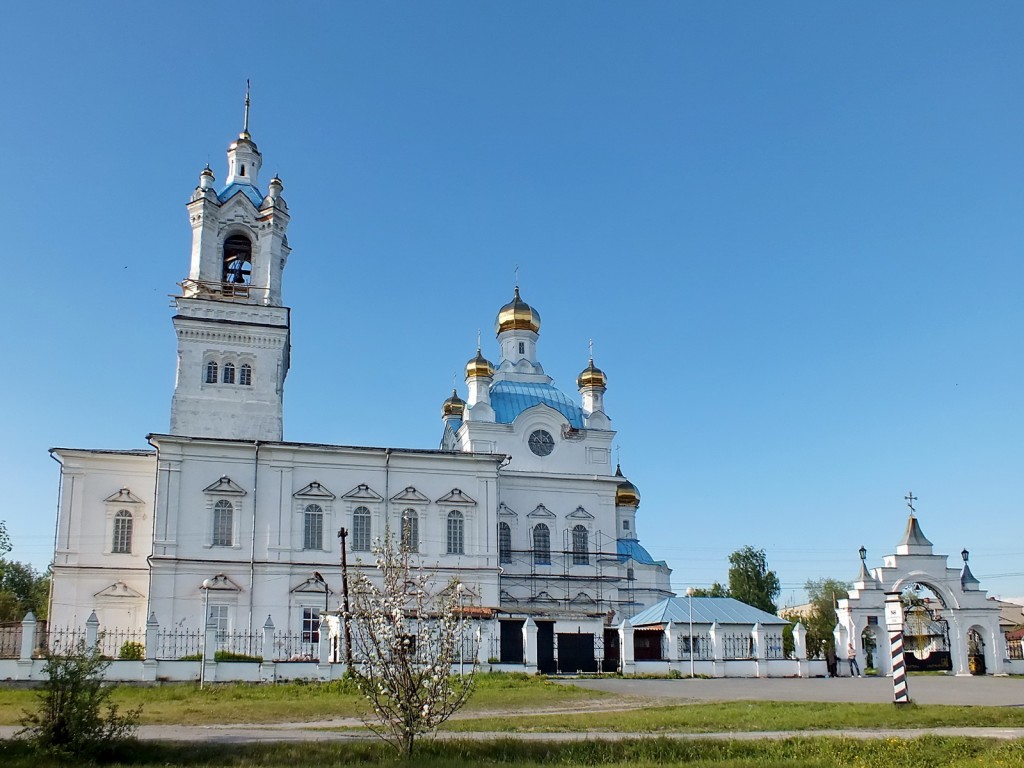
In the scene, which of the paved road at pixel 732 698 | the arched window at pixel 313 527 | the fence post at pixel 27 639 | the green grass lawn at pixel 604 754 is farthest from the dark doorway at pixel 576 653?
the green grass lawn at pixel 604 754

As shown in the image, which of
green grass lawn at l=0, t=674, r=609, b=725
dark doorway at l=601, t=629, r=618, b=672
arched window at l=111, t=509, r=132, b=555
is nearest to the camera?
green grass lawn at l=0, t=674, r=609, b=725

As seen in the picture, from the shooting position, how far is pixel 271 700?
67.3 feet

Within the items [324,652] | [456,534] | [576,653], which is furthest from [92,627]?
[576,653]

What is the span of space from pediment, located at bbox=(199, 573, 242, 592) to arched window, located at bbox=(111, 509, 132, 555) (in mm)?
3128

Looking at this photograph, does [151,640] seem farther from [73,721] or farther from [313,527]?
[73,721]

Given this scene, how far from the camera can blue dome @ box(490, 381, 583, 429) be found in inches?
1642

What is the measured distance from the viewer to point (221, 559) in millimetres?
33219

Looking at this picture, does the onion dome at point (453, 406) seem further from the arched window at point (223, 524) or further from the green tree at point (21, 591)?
the green tree at point (21, 591)

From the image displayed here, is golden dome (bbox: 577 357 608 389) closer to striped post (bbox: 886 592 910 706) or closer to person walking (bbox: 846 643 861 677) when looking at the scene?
person walking (bbox: 846 643 861 677)

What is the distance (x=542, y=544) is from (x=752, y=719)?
78.5ft

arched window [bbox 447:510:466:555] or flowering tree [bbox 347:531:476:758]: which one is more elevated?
arched window [bbox 447:510:466:555]

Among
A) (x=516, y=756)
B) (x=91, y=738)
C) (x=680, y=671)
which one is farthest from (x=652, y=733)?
(x=680, y=671)

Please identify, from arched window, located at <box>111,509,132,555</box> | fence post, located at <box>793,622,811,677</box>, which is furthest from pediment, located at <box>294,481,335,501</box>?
fence post, located at <box>793,622,811,677</box>

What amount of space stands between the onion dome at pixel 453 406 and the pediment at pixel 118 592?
17065 mm
